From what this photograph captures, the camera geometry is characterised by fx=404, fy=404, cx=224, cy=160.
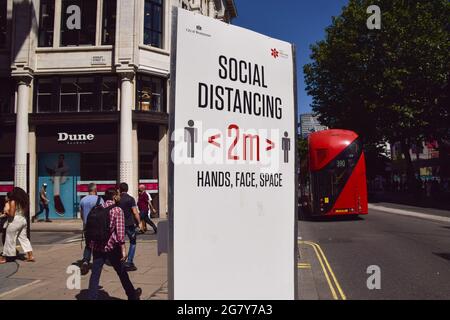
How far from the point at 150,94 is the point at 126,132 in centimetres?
276

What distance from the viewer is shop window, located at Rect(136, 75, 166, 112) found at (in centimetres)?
2097

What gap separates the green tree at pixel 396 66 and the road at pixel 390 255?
48.8ft

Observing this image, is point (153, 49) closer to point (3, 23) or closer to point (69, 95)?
point (69, 95)

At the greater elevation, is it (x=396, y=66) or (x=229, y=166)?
(x=396, y=66)

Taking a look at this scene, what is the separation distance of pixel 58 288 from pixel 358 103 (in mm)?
28581

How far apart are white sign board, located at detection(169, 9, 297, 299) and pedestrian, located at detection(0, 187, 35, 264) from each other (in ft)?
27.4

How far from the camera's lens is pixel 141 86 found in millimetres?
21016

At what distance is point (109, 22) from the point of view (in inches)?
830

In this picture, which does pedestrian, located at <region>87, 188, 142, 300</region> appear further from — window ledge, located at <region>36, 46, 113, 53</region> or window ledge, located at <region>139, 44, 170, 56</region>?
window ledge, located at <region>36, 46, 113, 53</region>

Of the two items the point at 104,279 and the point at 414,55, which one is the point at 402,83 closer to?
the point at 414,55

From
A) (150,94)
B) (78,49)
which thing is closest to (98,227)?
(150,94)

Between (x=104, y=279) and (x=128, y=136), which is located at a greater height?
(x=128, y=136)

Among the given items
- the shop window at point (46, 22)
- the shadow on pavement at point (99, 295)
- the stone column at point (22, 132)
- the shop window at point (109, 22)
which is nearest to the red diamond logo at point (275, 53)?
the shadow on pavement at point (99, 295)
